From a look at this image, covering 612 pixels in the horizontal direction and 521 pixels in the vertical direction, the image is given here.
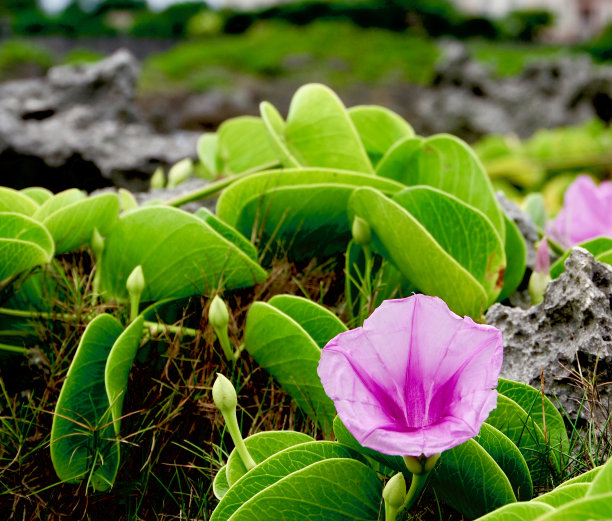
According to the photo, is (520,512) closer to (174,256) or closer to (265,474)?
(265,474)

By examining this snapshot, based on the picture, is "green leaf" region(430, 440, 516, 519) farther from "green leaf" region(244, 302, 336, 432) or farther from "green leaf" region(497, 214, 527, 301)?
"green leaf" region(497, 214, 527, 301)

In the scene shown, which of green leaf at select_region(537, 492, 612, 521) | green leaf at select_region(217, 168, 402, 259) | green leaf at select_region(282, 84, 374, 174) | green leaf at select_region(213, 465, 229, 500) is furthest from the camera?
green leaf at select_region(282, 84, 374, 174)

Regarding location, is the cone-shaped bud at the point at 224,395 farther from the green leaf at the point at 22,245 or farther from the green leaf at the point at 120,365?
the green leaf at the point at 22,245

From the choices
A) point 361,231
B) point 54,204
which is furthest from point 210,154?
point 361,231

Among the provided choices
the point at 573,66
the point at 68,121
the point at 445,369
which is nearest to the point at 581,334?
the point at 445,369

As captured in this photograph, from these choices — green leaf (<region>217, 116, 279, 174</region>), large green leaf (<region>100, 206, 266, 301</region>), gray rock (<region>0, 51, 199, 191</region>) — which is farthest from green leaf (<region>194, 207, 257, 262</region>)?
gray rock (<region>0, 51, 199, 191</region>)

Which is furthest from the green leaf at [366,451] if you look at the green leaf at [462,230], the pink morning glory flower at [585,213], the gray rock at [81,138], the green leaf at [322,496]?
the gray rock at [81,138]
